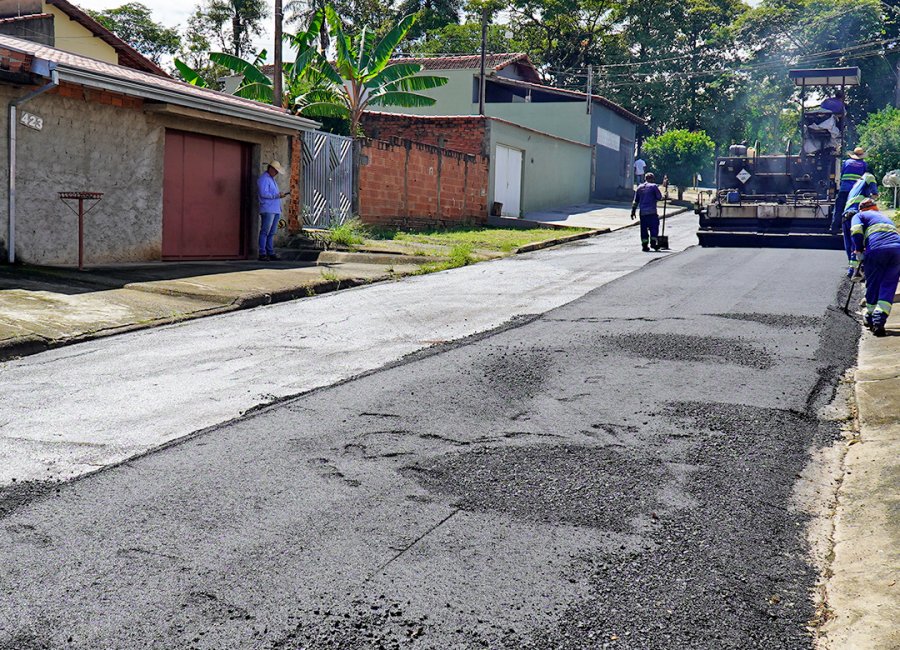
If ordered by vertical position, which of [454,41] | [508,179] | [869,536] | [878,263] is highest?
[454,41]

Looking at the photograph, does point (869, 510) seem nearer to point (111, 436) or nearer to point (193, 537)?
point (193, 537)

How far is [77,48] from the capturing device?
2766 cm

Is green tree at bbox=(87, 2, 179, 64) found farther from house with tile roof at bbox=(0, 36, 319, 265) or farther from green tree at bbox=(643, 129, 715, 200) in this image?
house with tile roof at bbox=(0, 36, 319, 265)

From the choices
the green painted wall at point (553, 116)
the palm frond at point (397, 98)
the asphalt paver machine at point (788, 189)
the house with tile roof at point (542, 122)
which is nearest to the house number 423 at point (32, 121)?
the asphalt paver machine at point (788, 189)

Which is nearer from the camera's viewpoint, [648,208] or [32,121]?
[32,121]

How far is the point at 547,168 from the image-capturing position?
35.7 metres

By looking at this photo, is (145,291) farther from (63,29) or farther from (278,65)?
(63,29)

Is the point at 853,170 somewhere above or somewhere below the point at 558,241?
above

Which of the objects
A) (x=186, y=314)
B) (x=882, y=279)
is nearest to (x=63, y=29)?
(x=186, y=314)

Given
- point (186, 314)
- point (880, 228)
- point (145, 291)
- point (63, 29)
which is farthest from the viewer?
point (63, 29)

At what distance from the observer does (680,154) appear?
141ft

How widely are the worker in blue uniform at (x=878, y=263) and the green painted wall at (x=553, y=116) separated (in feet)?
100

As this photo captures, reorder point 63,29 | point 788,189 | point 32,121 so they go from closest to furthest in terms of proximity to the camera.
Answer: point 32,121
point 788,189
point 63,29

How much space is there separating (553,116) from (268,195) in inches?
1025
